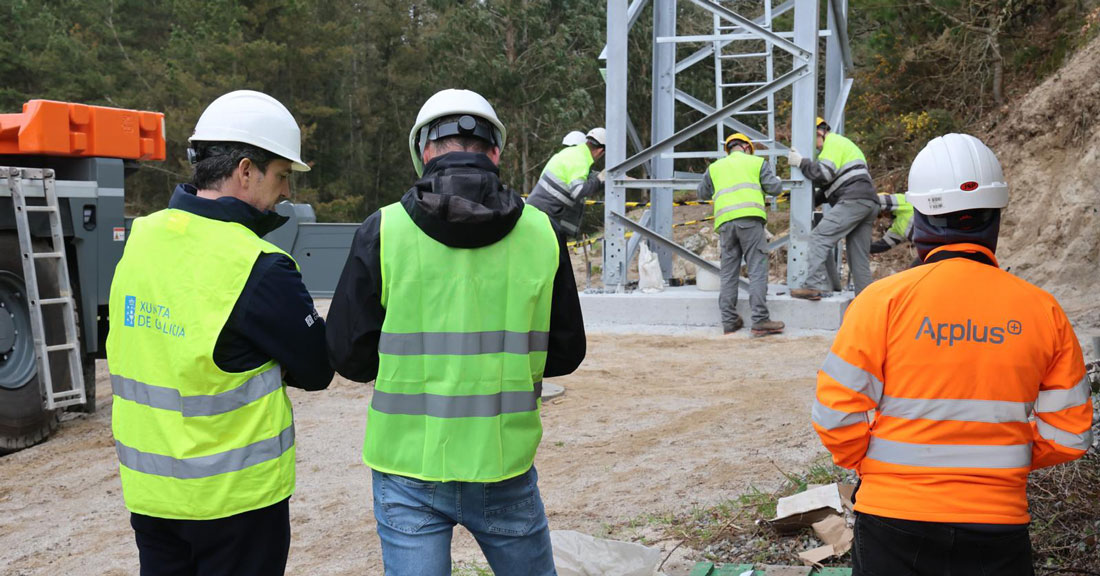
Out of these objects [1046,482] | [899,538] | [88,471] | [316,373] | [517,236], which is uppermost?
[517,236]

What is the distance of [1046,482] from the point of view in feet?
13.5

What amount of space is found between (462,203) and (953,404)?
1.33m

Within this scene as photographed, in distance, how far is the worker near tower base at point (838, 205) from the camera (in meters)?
10.2

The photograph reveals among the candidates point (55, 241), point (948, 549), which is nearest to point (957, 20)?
point (55, 241)

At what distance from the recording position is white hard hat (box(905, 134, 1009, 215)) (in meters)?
2.53

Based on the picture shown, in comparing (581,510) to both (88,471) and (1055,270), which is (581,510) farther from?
(1055,270)

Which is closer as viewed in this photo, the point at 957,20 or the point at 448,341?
the point at 448,341

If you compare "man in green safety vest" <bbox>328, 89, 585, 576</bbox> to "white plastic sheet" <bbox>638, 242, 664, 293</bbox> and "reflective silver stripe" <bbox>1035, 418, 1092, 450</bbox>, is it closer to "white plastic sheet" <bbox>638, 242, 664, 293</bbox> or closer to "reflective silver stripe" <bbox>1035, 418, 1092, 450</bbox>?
"reflective silver stripe" <bbox>1035, 418, 1092, 450</bbox>

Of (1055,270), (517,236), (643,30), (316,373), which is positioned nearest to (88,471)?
(316,373)

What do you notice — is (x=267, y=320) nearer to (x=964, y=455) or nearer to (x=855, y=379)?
(x=855, y=379)

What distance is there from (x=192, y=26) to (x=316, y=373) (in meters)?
31.6

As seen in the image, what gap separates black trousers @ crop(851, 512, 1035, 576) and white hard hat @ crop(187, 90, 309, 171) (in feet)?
6.36

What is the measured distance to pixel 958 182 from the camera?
2.54 meters

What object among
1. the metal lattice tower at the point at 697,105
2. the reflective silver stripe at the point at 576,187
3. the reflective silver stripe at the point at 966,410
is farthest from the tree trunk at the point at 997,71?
the reflective silver stripe at the point at 966,410
